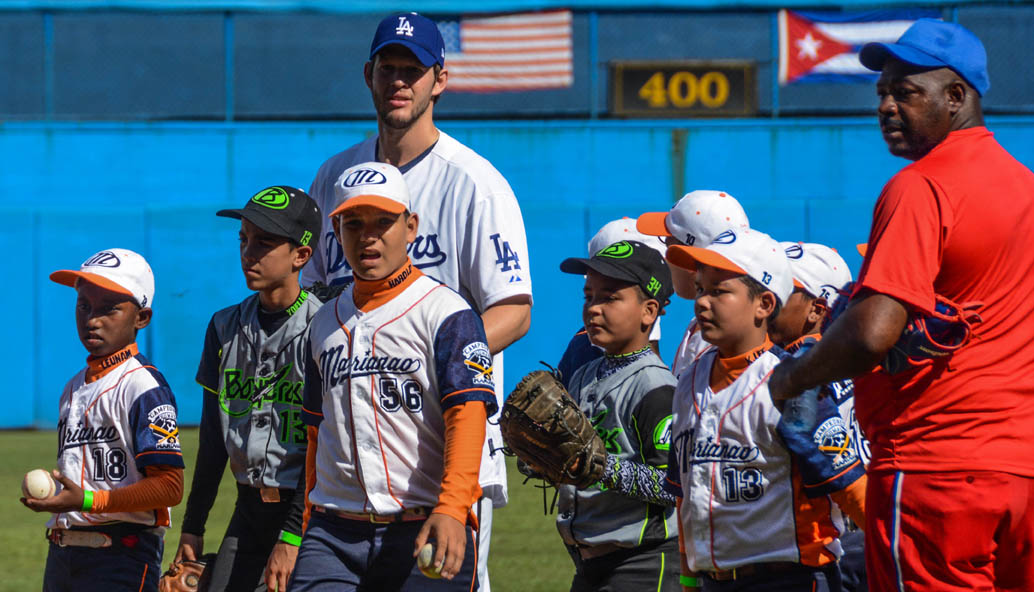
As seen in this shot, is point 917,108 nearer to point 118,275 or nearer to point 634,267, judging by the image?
point 634,267

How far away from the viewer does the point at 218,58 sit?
36656mm

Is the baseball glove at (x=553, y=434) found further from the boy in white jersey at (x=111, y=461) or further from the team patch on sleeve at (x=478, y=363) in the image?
the boy in white jersey at (x=111, y=461)

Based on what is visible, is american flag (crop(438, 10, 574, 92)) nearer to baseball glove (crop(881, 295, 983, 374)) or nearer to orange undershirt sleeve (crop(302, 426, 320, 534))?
orange undershirt sleeve (crop(302, 426, 320, 534))

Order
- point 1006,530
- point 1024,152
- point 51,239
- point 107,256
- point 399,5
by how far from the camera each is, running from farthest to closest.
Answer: point 399,5 < point 1024,152 < point 51,239 < point 107,256 < point 1006,530

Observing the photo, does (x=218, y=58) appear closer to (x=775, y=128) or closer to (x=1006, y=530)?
(x=775, y=128)

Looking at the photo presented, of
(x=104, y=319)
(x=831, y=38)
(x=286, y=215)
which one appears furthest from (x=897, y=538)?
(x=831, y=38)

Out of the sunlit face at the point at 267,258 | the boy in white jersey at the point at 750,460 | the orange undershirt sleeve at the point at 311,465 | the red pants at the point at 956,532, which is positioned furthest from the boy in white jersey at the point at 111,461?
the red pants at the point at 956,532

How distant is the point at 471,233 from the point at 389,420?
0.81 metres

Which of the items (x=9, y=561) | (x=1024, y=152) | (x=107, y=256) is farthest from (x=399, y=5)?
(x=107, y=256)

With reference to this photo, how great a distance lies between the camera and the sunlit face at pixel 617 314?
5117mm

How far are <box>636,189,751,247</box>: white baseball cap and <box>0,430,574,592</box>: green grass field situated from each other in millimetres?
2797

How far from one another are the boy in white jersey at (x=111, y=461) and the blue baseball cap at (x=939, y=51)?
2.95 m

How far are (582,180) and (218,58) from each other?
67.0ft

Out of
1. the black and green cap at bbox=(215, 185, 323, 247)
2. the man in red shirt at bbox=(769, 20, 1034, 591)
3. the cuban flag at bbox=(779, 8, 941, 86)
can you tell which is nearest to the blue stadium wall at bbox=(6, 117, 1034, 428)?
the cuban flag at bbox=(779, 8, 941, 86)
